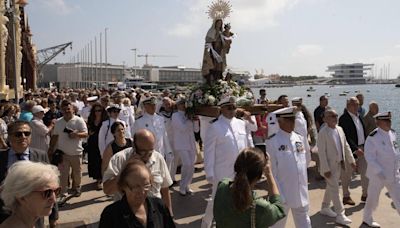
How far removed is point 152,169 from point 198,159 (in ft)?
23.9

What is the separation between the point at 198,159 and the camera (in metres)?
11.5

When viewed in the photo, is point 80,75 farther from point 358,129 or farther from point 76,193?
point 358,129

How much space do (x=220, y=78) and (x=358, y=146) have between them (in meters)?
3.07

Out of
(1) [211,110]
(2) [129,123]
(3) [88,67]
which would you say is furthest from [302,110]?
(3) [88,67]

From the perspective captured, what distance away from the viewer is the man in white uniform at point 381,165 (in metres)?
6.49

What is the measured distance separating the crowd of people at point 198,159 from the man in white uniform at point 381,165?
0.05 feet

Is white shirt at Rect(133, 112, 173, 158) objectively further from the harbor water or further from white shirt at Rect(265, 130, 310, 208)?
the harbor water

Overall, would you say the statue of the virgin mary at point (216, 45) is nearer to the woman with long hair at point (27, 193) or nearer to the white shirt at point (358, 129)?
the white shirt at point (358, 129)

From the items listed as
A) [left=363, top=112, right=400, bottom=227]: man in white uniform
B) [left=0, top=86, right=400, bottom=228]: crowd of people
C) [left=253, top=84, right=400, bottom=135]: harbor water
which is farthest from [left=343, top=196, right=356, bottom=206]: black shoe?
[left=253, top=84, right=400, bottom=135]: harbor water

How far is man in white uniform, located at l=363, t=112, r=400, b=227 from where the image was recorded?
21.3 feet

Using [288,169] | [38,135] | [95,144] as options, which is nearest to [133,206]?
[288,169]

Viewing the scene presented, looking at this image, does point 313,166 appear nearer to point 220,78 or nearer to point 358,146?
point 358,146

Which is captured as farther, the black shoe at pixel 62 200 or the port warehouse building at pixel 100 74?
the port warehouse building at pixel 100 74

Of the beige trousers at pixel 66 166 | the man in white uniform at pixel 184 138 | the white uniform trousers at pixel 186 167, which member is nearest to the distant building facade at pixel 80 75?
the man in white uniform at pixel 184 138
